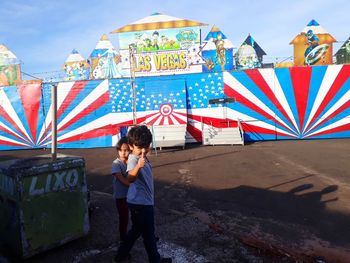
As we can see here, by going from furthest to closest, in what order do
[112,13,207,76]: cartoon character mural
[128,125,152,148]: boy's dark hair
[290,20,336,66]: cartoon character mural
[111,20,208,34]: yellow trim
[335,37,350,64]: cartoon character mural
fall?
[290,20,336,66]: cartoon character mural
[335,37,350,64]: cartoon character mural
[111,20,208,34]: yellow trim
[112,13,207,76]: cartoon character mural
[128,125,152,148]: boy's dark hair

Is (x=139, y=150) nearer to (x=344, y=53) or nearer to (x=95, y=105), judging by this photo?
(x=95, y=105)

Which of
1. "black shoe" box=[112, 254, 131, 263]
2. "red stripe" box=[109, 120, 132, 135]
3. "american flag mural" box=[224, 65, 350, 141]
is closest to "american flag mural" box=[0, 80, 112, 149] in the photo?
"red stripe" box=[109, 120, 132, 135]

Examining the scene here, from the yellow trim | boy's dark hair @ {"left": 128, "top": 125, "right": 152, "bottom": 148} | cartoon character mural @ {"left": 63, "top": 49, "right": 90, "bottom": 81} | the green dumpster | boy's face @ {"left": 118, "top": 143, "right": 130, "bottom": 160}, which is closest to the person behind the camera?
boy's dark hair @ {"left": 128, "top": 125, "right": 152, "bottom": 148}

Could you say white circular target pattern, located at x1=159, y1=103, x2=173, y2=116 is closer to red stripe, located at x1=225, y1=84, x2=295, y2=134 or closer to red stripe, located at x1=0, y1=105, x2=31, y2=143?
red stripe, located at x1=225, y1=84, x2=295, y2=134

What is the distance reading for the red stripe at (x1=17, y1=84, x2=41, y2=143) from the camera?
49.1ft

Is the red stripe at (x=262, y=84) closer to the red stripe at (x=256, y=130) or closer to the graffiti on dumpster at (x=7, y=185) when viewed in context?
the red stripe at (x=256, y=130)

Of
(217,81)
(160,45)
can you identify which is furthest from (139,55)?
(217,81)

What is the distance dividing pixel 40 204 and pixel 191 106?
11.8 metres

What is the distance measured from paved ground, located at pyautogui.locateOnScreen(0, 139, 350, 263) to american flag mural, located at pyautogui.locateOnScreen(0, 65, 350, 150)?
417 cm

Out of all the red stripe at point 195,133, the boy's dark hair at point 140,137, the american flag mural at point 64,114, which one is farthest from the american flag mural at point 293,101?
the boy's dark hair at point 140,137

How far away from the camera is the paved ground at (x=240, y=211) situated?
3957 mm

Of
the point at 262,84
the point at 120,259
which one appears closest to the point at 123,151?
the point at 120,259

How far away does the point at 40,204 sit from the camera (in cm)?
359

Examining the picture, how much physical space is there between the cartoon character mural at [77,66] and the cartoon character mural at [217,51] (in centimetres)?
1510
